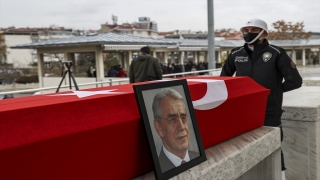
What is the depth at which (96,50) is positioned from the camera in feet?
61.0

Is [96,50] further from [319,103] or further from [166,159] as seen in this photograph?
[166,159]

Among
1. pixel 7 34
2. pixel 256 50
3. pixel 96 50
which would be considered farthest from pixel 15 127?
pixel 7 34

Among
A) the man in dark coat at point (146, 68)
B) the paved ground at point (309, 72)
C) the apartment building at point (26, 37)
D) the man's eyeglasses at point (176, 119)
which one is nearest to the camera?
the man's eyeglasses at point (176, 119)

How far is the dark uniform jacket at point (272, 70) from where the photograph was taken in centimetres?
323

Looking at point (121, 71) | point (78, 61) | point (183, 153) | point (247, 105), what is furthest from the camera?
point (78, 61)

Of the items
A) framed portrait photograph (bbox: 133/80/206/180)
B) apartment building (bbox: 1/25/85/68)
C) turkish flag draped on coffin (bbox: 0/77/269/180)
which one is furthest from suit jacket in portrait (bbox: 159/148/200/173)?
apartment building (bbox: 1/25/85/68)

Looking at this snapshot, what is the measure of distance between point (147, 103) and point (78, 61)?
19383mm

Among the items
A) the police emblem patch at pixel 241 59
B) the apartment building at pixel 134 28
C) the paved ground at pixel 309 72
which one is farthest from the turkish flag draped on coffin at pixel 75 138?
the apartment building at pixel 134 28

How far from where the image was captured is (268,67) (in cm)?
327

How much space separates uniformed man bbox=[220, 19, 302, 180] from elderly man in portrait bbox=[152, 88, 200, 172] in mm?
1745

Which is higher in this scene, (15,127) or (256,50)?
(256,50)

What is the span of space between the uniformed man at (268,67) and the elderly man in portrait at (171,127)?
5.72ft

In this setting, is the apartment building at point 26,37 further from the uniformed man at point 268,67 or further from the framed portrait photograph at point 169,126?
the framed portrait photograph at point 169,126

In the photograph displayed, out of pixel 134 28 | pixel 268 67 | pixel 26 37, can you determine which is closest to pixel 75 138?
pixel 268 67
